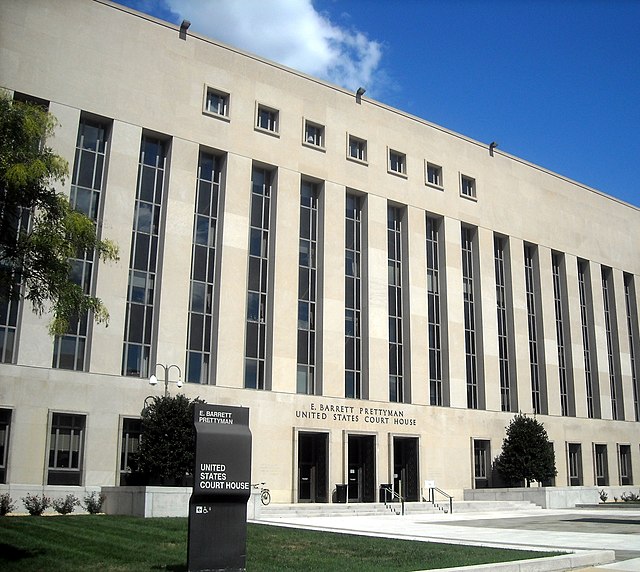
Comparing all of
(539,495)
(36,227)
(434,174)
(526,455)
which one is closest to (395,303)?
(434,174)

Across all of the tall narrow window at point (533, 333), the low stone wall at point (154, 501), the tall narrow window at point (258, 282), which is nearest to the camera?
the low stone wall at point (154, 501)

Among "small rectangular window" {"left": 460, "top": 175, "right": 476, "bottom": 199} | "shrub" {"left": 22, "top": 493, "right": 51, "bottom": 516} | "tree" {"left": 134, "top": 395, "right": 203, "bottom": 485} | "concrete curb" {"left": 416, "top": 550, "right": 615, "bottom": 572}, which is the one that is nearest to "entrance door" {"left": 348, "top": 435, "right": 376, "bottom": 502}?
"tree" {"left": 134, "top": 395, "right": 203, "bottom": 485}

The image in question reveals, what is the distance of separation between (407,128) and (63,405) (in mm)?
27627

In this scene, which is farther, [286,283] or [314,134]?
[314,134]

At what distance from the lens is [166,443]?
100 ft

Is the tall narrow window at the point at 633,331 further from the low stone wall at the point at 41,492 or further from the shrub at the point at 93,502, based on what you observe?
the low stone wall at the point at 41,492

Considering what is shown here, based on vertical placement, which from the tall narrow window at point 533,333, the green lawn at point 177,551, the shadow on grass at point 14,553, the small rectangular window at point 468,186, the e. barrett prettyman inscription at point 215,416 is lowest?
the green lawn at point 177,551

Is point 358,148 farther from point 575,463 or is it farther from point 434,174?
point 575,463

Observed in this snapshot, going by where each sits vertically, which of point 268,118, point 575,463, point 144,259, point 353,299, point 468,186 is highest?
point 268,118

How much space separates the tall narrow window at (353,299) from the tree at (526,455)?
1058cm

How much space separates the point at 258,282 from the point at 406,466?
46.5 feet

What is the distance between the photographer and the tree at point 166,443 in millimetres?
30531

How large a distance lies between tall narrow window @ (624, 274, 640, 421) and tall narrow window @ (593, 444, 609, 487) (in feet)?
19.8

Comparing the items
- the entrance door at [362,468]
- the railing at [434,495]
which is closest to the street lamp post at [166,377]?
the entrance door at [362,468]
